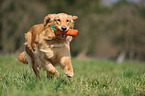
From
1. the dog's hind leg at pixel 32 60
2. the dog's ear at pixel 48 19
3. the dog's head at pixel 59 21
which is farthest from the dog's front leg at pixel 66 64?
the dog's hind leg at pixel 32 60

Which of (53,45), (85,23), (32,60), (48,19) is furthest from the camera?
(85,23)

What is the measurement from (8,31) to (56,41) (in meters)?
11.1

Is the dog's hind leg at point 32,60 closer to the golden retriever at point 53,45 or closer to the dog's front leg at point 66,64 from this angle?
the golden retriever at point 53,45

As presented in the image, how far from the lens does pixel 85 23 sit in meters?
17.3

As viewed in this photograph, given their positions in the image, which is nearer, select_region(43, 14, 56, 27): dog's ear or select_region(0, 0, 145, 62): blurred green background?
select_region(43, 14, 56, 27): dog's ear

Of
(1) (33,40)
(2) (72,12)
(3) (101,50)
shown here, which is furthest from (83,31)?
(1) (33,40)

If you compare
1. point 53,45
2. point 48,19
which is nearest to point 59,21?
point 48,19

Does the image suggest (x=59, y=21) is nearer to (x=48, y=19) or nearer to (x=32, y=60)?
(x=48, y=19)

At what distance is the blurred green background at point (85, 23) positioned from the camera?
13.2 meters

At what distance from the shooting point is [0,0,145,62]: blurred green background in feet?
43.3

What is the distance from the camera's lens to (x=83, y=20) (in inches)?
676

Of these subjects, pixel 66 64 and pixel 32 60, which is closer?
pixel 66 64

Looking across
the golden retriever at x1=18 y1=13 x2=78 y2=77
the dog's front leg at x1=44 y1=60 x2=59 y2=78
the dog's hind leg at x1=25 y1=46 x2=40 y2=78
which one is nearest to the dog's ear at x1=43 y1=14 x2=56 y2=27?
the golden retriever at x1=18 y1=13 x2=78 y2=77

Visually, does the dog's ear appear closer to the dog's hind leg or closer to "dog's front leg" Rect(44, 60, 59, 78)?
"dog's front leg" Rect(44, 60, 59, 78)
